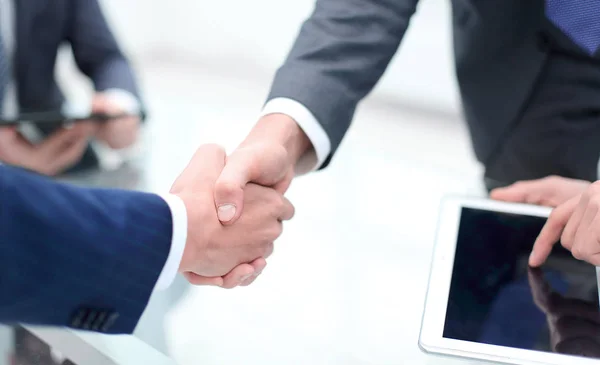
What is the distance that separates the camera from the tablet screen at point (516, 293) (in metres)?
0.62

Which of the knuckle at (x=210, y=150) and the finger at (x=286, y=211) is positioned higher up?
the knuckle at (x=210, y=150)

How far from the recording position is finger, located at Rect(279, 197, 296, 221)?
2.74 feet

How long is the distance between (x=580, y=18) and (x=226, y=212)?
0.44 meters

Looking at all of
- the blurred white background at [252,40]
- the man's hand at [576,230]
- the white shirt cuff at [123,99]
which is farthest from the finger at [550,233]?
the blurred white background at [252,40]

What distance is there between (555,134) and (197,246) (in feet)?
1.95

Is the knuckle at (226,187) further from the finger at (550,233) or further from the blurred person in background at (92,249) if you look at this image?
the finger at (550,233)

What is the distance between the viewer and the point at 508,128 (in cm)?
105

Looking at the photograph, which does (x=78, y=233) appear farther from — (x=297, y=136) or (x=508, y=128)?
(x=508, y=128)

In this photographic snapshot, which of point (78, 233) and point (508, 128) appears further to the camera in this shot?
point (508, 128)

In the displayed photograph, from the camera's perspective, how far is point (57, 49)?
54.1 inches

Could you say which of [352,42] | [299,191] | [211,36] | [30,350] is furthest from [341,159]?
[211,36]

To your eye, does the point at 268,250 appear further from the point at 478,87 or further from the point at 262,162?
the point at 478,87

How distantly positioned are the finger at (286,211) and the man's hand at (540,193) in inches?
9.9

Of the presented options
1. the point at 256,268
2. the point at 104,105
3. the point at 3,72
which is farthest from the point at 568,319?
the point at 3,72
